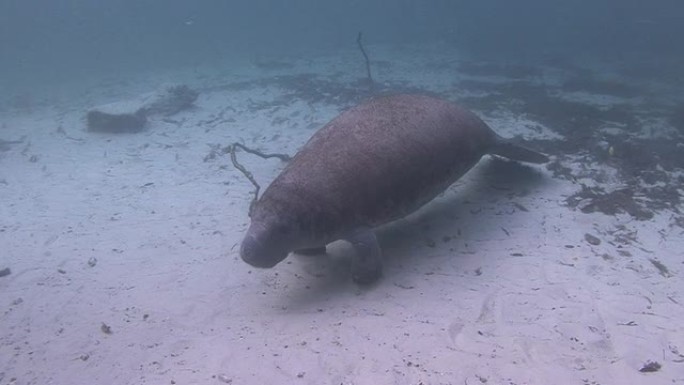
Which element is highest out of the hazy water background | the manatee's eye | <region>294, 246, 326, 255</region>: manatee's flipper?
the manatee's eye

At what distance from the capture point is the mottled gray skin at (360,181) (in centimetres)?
549

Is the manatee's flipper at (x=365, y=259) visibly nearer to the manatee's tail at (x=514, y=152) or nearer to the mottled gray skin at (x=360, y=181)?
the mottled gray skin at (x=360, y=181)

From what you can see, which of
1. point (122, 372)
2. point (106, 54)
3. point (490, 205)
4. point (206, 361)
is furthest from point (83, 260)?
point (106, 54)

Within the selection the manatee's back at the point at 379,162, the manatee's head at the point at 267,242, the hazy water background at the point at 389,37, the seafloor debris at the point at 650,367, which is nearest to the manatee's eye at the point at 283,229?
the manatee's head at the point at 267,242

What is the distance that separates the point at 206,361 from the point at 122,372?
77cm

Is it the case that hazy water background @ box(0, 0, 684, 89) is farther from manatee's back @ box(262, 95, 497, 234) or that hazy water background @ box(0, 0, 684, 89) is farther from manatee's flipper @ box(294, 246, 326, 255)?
manatee's flipper @ box(294, 246, 326, 255)

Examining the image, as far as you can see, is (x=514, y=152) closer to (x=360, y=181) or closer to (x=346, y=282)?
(x=360, y=181)

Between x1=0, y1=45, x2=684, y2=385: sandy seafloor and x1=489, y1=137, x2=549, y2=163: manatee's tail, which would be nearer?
x1=0, y1=45, x2=684, y2=385: sandy seafloor

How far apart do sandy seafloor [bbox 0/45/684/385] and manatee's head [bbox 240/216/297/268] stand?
49 centimetres

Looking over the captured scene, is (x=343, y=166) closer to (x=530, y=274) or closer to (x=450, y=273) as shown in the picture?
(x=450, y=273)

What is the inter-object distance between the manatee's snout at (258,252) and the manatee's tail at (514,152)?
13.7 feet

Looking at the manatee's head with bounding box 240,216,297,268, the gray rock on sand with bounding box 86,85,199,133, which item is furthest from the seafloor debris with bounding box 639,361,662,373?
the gray rock on sand with bounding box 86,85,199,133

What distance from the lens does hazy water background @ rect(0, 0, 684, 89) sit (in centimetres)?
2853

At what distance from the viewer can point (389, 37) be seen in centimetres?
3981
